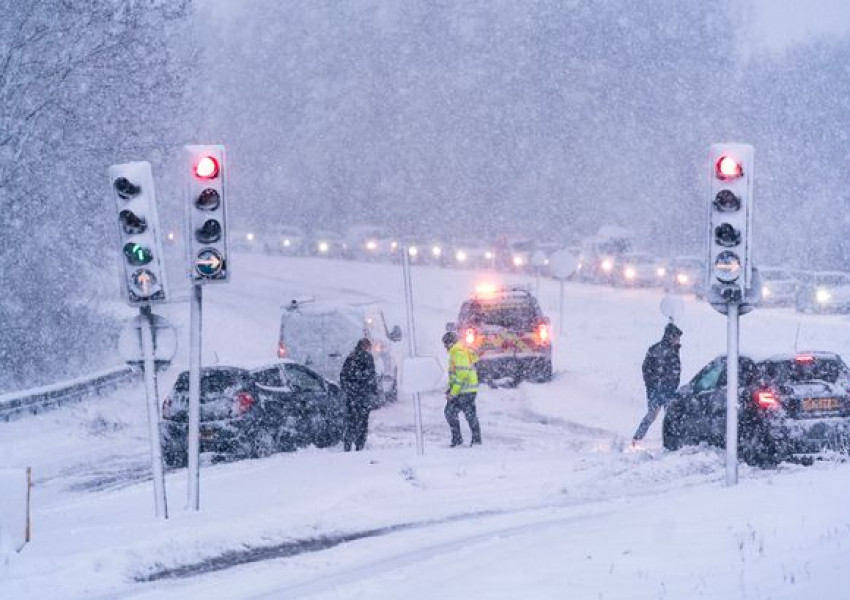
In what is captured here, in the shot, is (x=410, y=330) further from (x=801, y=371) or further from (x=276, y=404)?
(x=801, y=371)

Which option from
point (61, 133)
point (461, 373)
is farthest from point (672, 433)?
point (61, 133)

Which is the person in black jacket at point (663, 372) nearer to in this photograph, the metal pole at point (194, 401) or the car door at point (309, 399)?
the car door at point (309, 399)

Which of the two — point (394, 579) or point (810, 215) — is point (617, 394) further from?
point (810, 215)

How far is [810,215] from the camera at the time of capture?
62812 mm

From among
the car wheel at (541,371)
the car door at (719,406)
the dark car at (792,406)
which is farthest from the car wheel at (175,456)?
the car wheel at (541,371)

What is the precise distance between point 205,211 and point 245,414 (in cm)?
571

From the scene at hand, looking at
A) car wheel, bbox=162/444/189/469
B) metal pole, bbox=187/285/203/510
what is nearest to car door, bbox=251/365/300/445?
car wheel, bbox=162/444/189/469

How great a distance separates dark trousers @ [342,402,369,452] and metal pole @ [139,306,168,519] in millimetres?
5418

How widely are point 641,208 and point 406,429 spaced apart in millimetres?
53241

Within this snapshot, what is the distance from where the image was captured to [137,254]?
1180 cm

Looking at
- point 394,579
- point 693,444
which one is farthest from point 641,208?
point 394,579

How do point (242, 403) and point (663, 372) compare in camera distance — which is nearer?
point (242, 403)

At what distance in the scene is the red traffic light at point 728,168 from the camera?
39.5 ft

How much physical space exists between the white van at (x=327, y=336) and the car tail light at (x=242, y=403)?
519 cm
